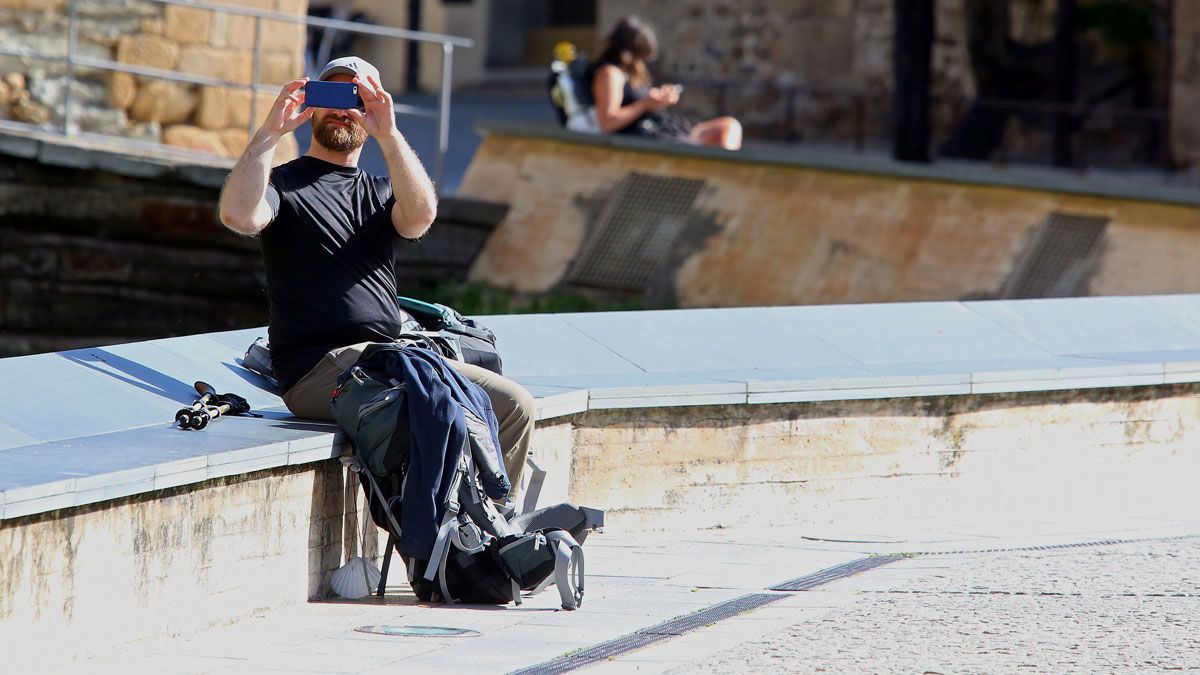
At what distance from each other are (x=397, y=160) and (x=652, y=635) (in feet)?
5.23

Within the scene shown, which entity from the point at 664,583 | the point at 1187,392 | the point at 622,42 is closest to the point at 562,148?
the point at 622,42

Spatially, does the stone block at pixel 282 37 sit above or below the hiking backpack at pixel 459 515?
above

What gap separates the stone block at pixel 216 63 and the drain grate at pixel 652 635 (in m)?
8.25

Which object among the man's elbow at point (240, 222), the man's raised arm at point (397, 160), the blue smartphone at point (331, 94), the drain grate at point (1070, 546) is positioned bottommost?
the drain grate at point (1070, 546)

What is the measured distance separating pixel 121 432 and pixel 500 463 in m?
1.03

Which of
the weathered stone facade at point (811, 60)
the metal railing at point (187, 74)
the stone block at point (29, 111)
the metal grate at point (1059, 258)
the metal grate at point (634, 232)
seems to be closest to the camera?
the metal railing at point (187, 74)

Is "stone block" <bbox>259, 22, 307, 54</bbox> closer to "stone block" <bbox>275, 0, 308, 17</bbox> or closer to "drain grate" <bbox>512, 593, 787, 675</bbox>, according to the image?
"stone block" <bbox>275, 0, 308, 17</bbox>

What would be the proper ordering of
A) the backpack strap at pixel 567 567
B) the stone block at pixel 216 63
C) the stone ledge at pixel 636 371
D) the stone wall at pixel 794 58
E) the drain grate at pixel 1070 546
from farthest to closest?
1. the stone wall at pixel 794 58
2. the stone block at pixel 216 63
3. the drain grate at pixel 1070 546
4. the backpack strap at pixel 567 567
5. the stone ledge at pixel 636 371

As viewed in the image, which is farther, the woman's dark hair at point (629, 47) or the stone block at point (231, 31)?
the stone block at point (231, 31)

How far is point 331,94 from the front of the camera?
571 cm

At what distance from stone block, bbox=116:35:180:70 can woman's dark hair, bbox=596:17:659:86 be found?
281 centimetres

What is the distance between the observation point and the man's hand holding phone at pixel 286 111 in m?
5.61

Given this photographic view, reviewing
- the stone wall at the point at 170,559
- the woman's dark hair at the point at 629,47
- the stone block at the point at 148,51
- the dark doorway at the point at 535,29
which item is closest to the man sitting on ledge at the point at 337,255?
the stone wall at the point at 170,559

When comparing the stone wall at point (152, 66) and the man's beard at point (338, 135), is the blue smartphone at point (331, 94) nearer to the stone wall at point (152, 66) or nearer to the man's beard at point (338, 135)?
the man's beard at point (338, 135)
